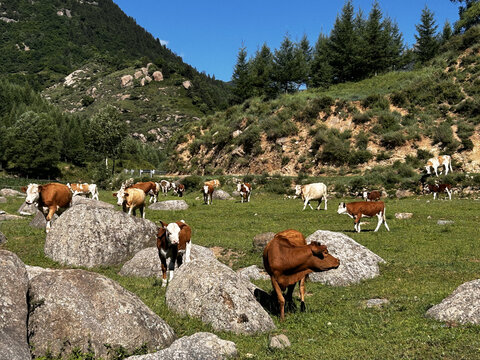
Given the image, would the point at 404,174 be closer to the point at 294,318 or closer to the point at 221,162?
the point at 221,162

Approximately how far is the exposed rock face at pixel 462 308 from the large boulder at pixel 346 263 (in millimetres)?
4248

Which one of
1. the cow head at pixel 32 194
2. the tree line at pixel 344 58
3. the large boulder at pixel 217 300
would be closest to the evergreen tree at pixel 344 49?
the tree line at pixel 344 58

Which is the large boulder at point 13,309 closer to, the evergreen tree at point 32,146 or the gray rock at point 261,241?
the gray rock at point 261,241

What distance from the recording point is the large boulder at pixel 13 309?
548cm

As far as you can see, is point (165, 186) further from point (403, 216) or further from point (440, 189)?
point (440, 189)

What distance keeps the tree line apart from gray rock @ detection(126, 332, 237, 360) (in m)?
75.4

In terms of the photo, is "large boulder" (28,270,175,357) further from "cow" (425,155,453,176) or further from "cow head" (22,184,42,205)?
"cow" (425,155,453,176)

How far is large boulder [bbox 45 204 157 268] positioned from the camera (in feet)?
49.3

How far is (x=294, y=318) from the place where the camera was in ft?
31.0

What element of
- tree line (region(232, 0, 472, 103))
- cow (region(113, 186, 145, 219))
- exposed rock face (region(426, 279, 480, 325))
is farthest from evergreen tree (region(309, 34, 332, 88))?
exposed rock face (region(426, 279, 480, 325))

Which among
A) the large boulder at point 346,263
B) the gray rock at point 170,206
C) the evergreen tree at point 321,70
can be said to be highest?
the evergreen tree at point 321,70

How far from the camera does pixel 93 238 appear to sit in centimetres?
1539

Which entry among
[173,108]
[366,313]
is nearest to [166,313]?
[366,313]

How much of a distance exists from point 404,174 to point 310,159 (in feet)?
50.6
